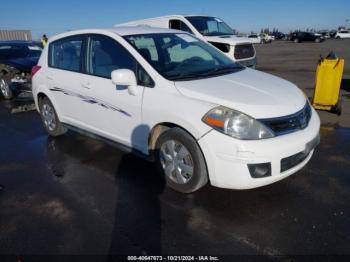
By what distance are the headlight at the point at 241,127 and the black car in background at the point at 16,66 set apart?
22.9ft

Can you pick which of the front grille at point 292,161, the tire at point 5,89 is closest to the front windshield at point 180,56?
the front grille at point 292,161

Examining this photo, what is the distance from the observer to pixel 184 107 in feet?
10.2

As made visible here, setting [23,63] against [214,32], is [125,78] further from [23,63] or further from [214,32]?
[214,32]

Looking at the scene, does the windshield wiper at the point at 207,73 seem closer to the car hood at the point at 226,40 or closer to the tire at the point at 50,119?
the tire at the point at 50,119

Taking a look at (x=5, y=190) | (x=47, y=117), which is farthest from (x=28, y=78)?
(x=5, y=190)

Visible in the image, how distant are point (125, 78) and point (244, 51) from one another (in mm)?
7316

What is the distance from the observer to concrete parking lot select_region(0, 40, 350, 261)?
2.67 metres

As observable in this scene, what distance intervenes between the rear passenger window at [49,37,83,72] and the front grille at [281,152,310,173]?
2985 mm

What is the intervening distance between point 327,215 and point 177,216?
4.83 feet

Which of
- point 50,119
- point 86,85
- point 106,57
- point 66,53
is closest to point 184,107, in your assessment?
point 106,57

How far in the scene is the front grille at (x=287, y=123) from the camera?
2912 millimetres

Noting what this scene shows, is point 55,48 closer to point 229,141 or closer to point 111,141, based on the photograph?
point 111,141

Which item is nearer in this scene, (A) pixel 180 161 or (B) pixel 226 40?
(A) pixel 180 161

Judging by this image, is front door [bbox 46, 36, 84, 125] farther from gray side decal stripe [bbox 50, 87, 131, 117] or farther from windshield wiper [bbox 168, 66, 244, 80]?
windshield wiper [bbox 168, 66, 244, 80]
